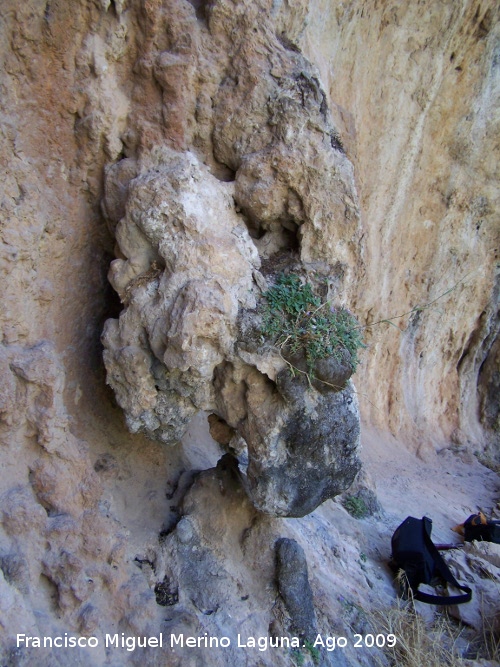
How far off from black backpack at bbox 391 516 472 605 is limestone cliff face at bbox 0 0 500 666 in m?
0.31

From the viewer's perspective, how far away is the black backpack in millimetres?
3521

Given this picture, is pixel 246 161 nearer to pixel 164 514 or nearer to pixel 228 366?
pixel 228 366

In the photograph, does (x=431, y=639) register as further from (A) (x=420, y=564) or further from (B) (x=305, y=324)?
(B) (x=305, y=324)

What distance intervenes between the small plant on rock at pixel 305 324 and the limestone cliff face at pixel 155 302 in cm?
12

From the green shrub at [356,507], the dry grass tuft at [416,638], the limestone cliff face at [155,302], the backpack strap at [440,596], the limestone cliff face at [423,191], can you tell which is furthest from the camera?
the limestone cliff face at [423,191]

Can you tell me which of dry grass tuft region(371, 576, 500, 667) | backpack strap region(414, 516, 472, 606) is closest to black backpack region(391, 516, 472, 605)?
backpack strap region(414, 516, 472, 606)

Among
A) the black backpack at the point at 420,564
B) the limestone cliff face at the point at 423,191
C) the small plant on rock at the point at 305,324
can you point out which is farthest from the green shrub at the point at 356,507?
the small plant on rock at the point at 305,324

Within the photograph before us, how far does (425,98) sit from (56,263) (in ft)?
15.1

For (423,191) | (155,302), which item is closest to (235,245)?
(155,302)

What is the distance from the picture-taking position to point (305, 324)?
2.73 meters

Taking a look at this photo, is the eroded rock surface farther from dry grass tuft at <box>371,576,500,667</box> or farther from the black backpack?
the black backpack

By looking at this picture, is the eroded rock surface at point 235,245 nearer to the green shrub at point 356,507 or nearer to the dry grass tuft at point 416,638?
the dry grass tuft at point 416,638

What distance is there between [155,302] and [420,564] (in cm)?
288

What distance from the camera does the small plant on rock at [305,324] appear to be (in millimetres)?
2639
